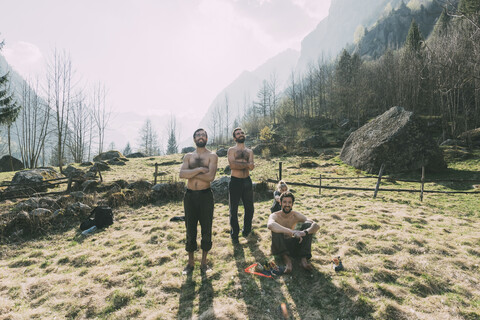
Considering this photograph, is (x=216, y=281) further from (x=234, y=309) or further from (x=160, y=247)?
(x=160, y=247)

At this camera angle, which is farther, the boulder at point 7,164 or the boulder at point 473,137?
the boulder at point 7,164

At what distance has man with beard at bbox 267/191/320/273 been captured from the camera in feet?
12.0

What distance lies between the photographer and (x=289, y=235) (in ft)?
12.0

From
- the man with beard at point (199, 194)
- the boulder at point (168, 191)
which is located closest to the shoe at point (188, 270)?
the man with beard at point (199, 194)

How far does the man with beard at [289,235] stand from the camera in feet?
12.0

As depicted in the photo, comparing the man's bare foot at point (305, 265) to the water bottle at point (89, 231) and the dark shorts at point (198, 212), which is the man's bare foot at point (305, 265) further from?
the water bottle at point (89, 231)

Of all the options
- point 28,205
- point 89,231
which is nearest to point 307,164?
point 89,231

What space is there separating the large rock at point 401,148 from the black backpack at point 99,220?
14.3m

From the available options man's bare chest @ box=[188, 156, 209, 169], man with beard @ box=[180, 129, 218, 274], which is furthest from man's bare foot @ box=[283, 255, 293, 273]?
man's bare chest @ box=[188, 156, 209, 169]

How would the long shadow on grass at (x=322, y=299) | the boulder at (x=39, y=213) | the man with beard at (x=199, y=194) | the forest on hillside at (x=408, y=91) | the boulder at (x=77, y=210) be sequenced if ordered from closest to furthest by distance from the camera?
the long shadow on grass at (x=322, y=299), the man with beard at (x=199, y=194), the boulder at (x=39, y=213), the boulder at (x=77, y=210), the forest on hillside at (x=408, y=91)

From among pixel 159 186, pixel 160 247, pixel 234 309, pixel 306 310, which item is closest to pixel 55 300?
pixel 160 247

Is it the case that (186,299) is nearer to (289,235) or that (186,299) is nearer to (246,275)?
(246,275)

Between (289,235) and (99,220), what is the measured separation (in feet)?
18.6

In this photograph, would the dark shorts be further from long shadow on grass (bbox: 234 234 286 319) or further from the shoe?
long shadow on grass (bbox: 234 234 286 319)
